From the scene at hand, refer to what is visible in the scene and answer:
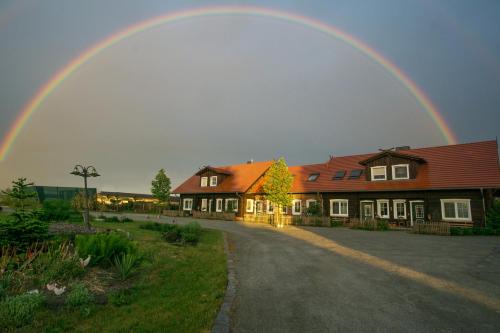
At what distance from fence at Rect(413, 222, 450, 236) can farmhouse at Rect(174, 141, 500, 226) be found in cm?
379

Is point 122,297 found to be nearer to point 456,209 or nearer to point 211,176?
point 456,209

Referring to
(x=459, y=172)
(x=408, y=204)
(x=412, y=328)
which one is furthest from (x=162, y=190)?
(x=412, y=328)

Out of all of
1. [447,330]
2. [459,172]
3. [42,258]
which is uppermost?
[459,172]

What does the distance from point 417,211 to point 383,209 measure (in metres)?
3.03

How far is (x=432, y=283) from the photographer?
8297 millimetres

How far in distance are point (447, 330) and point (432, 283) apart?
3.57 metres

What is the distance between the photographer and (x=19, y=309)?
16.6ft

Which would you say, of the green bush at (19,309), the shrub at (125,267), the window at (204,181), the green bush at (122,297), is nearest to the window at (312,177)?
the window at (204,181)

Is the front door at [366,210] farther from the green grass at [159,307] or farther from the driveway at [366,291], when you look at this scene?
the green grass at [159,307]

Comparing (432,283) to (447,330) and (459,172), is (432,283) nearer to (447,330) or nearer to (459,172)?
(447,330)

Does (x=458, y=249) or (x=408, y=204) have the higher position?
(x=408, y=204)

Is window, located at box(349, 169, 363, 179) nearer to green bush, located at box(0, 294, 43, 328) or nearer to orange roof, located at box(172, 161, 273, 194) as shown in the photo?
orange roof, located at box(172, 161, 273, 194)

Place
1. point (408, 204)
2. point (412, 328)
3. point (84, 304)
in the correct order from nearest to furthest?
point (412, 328)
point (84, 304)
point (408, 204)

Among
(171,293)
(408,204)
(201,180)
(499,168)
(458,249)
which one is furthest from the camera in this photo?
(201,180)
